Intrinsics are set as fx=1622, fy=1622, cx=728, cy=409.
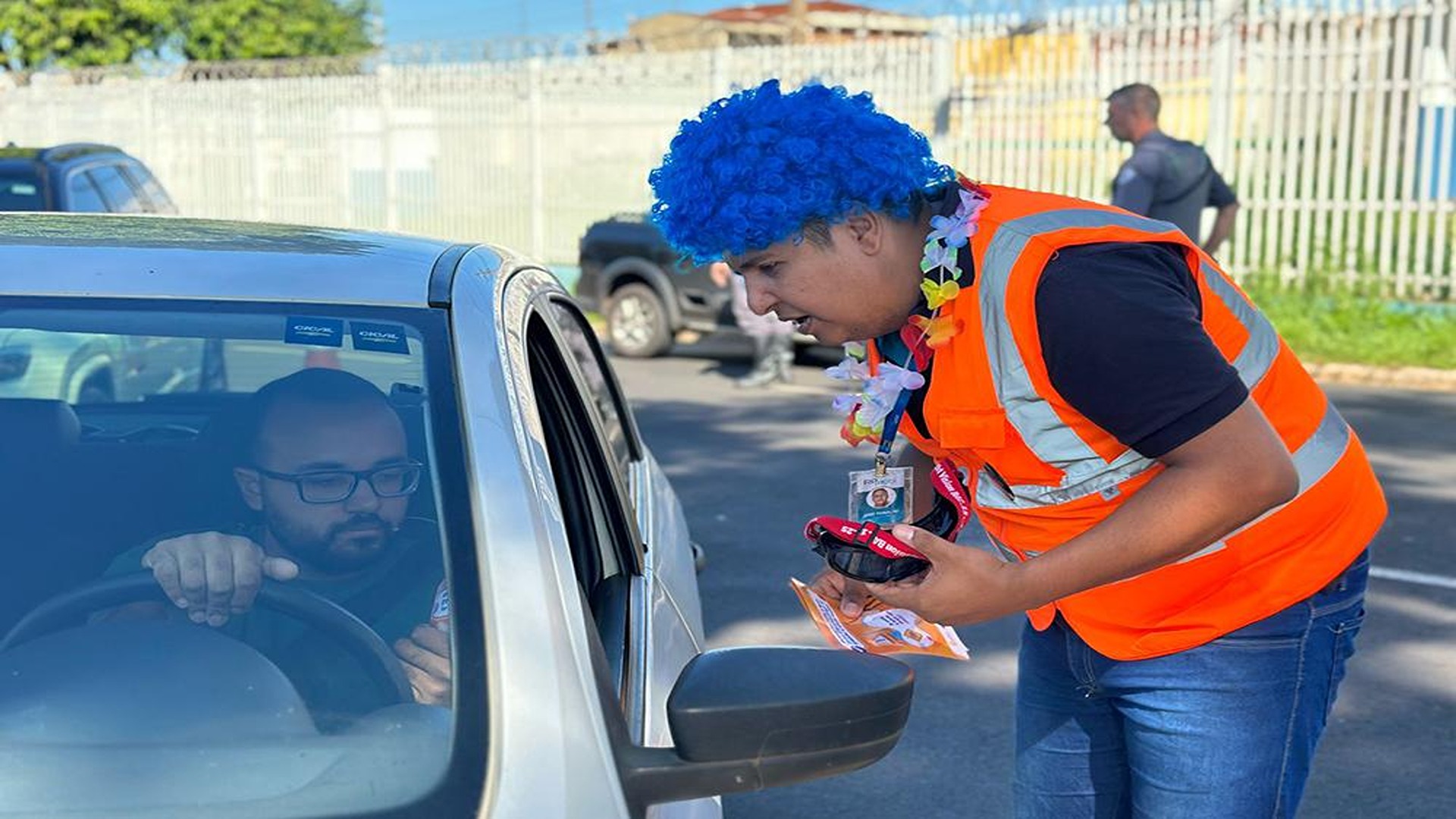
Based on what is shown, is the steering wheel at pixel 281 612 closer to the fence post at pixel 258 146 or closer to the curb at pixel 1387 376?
the curb at pixel 1387 376

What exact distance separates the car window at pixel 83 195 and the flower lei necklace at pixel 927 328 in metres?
5.71

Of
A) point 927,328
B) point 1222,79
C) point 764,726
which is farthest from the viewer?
point 1222,79

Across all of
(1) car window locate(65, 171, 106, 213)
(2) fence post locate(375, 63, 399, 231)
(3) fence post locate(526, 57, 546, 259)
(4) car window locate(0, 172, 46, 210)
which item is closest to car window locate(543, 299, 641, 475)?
(1) car window locate(65, 171, 106, 213)

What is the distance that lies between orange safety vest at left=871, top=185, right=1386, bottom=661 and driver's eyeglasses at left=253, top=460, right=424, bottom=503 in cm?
70

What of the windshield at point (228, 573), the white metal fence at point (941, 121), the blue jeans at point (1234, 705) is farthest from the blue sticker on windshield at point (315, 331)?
the white metal fence at point (941, 121)

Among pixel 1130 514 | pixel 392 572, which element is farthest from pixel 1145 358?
pixel 392 572

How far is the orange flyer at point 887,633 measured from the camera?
228 centimetres

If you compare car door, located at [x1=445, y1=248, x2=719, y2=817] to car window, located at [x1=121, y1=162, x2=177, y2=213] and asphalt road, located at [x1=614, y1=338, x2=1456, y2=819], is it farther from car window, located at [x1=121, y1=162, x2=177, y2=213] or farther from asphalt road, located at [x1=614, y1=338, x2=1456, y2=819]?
car window, located at [x1=121, y1=162, x2=177, y2=213]

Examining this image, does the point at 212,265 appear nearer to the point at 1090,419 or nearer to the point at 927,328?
the point at 927,328

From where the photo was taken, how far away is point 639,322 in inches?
512

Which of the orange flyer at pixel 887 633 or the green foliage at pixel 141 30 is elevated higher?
the green foliage at pixel 141 30

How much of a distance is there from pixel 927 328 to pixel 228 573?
0.94 meters

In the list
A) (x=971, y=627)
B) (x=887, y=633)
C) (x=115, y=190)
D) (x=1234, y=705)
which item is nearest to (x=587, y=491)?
(x=887, y=633)

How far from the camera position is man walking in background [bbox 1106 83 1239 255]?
9172 mm
